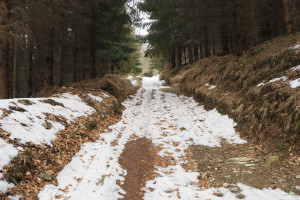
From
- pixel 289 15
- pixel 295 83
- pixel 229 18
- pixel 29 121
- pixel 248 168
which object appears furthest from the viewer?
pixel 229 18

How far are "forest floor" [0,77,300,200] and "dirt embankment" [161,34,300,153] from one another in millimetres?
489

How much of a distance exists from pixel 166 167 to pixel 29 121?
4.10 m

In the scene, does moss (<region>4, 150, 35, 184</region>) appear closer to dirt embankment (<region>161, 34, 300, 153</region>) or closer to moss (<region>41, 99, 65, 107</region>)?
moss (<region>41, 99, 65, 107</region>)

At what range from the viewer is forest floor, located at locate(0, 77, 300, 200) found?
146 inches

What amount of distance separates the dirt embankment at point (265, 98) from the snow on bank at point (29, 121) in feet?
20.6

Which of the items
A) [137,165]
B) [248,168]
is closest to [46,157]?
[137,165]

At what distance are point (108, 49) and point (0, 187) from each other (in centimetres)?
1363

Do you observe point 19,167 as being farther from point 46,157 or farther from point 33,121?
point 33,121

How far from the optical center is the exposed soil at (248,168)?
12.3ft

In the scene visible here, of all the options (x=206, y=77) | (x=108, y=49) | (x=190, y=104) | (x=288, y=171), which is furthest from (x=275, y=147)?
(x=108, y=49)

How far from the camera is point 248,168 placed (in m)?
4.45

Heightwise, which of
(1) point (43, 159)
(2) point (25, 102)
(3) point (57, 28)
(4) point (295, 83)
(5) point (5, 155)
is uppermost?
(3) point (57, 28)

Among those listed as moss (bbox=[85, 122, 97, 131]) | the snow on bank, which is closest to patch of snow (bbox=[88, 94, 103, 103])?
the snow on bank

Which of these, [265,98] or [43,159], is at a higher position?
[265,98]
